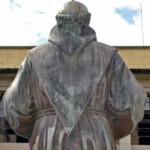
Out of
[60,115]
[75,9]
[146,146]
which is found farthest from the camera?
[146,146]

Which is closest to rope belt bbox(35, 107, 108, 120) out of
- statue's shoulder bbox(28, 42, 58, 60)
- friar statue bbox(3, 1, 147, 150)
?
friar statue bbox(3, 1, 147, 150)

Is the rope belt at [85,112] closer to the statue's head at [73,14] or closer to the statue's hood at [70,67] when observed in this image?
the statue's hood at [70,67]

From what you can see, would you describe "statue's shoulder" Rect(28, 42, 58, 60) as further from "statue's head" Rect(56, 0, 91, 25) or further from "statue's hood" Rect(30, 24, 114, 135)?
"statue's head" Rect(56, 0, 91, 25)

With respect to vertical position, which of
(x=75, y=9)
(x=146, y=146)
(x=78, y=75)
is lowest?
(x=146, y=146)

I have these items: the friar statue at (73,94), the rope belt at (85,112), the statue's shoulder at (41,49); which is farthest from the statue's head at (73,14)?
the rope belt at (85,112)

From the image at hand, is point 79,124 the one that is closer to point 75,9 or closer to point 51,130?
point 51,130

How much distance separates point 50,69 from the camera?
4141 mm

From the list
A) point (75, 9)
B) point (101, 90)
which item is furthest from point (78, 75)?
point (75, 9)

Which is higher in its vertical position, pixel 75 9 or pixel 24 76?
pixel 75 9

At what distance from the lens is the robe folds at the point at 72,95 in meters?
3.99

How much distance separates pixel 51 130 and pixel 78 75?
13.9 inches

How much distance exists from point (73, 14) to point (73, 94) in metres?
0.52

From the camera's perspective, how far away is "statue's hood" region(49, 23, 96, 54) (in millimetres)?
4199

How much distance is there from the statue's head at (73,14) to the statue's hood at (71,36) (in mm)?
30
